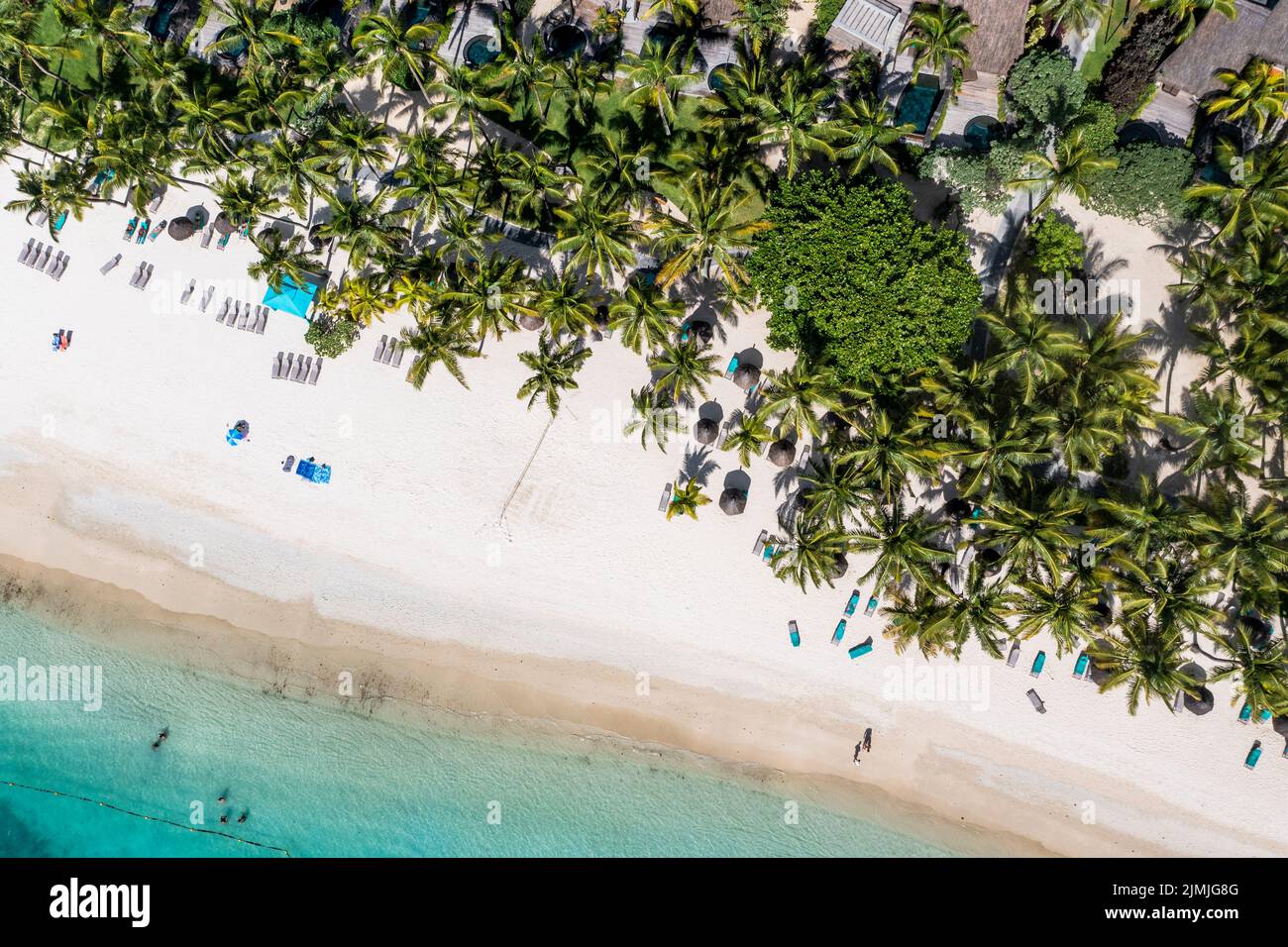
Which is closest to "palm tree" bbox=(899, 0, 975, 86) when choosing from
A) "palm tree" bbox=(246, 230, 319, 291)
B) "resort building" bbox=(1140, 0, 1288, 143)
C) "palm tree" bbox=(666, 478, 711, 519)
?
"resort building" bbox=(1140, 0, 1288, 143)

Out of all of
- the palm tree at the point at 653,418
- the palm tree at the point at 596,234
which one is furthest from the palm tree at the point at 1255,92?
the palm tree at the point at 653,418

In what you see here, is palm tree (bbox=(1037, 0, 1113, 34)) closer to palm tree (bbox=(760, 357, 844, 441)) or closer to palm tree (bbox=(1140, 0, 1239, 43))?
palm tree (bbox=(1140, 0, 1239, 43))

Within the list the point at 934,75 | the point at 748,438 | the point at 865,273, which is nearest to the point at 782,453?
the point at 748,438

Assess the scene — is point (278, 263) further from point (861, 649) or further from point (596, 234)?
point (861, 649)

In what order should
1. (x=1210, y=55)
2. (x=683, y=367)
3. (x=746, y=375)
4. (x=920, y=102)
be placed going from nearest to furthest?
(x=1210, y=55)
(x=683, y=367)
(x=920, y=102)
(x=746, y=375)
